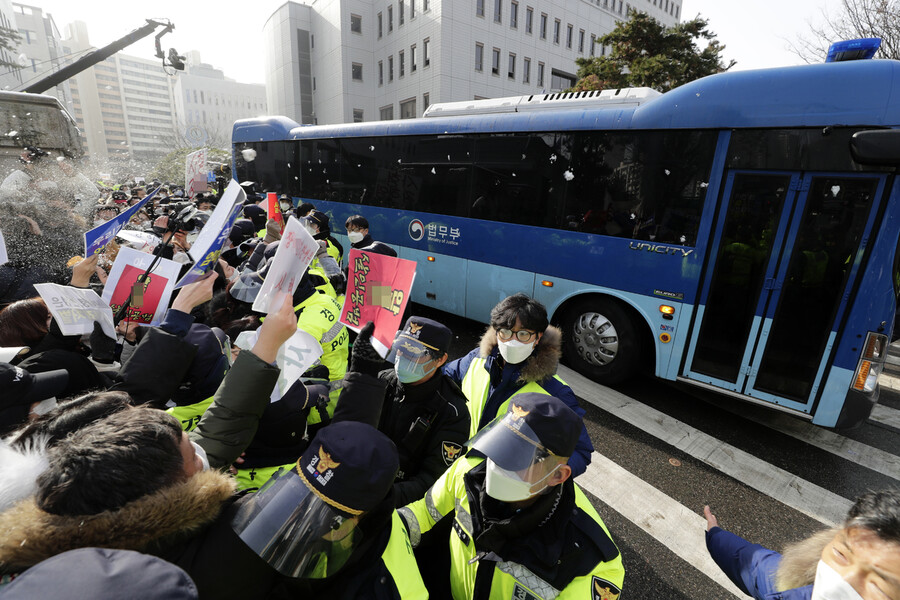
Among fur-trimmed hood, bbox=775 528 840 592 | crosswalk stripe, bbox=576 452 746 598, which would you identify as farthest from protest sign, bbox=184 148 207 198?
fur-trimmed hood, bbox=775 528 840 592

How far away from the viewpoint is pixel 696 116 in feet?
14.4

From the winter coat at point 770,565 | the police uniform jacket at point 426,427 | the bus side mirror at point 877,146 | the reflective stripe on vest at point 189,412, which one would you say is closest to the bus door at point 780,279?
the bus side mirror at point 877,146

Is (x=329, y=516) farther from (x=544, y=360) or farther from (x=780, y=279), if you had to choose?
(x=780, y=279)

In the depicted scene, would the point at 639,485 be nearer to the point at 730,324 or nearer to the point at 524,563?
the point at 730,324

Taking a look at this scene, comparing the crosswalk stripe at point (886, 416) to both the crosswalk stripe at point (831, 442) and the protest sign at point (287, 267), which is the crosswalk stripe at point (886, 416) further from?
the protest sign at point (287, 267)

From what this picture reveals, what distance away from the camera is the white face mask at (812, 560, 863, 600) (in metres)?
1.29

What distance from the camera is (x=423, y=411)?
2490mm

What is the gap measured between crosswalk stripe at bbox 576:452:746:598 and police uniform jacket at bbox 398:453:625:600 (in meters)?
1.38

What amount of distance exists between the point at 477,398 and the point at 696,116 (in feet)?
12.4

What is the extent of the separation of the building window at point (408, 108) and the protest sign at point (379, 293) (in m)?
32.8

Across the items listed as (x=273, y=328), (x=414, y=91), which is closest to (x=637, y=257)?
(x=273, y=328)

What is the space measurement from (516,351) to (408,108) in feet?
112

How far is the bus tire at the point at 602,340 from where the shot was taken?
5.12 metres

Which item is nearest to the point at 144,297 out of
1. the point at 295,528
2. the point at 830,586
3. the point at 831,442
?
the point at 295,528
